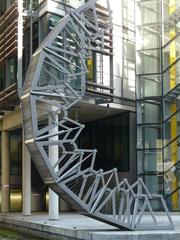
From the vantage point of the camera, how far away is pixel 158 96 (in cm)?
3438

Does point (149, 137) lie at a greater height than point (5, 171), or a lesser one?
greater

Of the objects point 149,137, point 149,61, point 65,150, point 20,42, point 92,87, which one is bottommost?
point 65,150

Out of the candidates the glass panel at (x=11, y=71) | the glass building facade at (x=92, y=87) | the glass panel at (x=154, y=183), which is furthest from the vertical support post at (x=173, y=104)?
the glass panel at (x=11, y=71)

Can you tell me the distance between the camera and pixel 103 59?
33.6m

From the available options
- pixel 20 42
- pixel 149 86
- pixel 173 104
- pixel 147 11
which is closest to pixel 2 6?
pixel 20 42

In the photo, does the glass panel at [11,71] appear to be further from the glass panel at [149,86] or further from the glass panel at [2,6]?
the glass panel at [149,86]

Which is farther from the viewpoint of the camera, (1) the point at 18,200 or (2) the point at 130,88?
(1) the point at 18,200

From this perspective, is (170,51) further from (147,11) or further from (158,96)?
(147,11)

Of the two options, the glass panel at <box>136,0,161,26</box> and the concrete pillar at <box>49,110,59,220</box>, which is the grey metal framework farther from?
the glass panel at <box>136,0,161,26</box>

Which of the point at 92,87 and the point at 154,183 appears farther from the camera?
the point at 154,183

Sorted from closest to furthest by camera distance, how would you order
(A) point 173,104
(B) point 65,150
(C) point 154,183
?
(B) point 65,150 < (C) point 154,183 < (A) point 173,104

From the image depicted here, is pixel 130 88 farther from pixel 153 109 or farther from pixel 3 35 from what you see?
pixel 3 35

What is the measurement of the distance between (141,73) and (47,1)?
7664mm

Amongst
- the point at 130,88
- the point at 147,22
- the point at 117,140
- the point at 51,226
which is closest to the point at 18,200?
the point at 117,140
